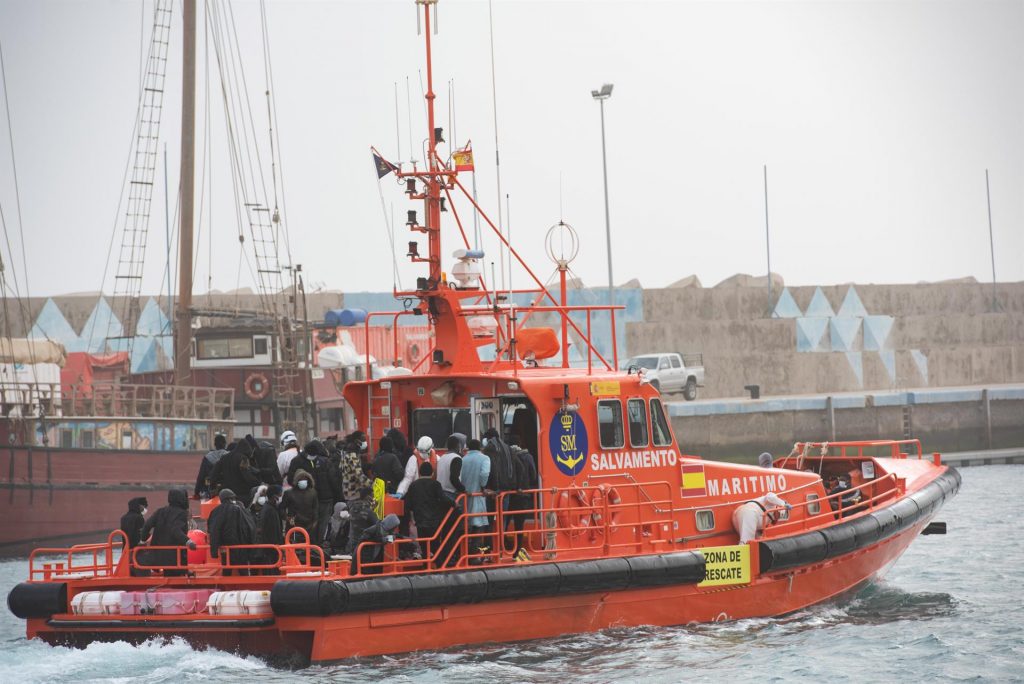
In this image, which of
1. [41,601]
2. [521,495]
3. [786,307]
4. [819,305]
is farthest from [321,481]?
[819,305]

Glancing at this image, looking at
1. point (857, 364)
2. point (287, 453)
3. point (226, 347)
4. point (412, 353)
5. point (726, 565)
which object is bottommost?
point (726, 565)

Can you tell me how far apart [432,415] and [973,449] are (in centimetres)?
2974

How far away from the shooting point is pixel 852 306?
46906 millimetres

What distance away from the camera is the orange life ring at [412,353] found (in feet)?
97.6

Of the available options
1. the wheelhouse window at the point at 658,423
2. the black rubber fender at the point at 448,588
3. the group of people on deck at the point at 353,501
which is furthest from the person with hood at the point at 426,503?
the wheelhouse window at the point at 658,423

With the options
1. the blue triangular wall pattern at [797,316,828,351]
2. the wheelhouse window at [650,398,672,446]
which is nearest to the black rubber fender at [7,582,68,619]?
the wheelhouse window at [650,398,672,446]

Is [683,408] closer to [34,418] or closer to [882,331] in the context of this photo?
[882,331]

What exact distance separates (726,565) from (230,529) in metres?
4.91

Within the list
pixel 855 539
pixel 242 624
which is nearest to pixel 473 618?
pixel 242 624

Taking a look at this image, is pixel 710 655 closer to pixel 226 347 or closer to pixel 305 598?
pixel 305 598

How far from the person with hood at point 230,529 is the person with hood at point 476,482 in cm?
195

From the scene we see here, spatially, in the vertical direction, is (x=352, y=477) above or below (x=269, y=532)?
above

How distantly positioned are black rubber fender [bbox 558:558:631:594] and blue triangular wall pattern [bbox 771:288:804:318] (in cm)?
3508

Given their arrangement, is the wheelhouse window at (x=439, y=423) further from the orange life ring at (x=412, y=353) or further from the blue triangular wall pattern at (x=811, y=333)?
the blue triangular wall pattern at (x=811, y=333)
